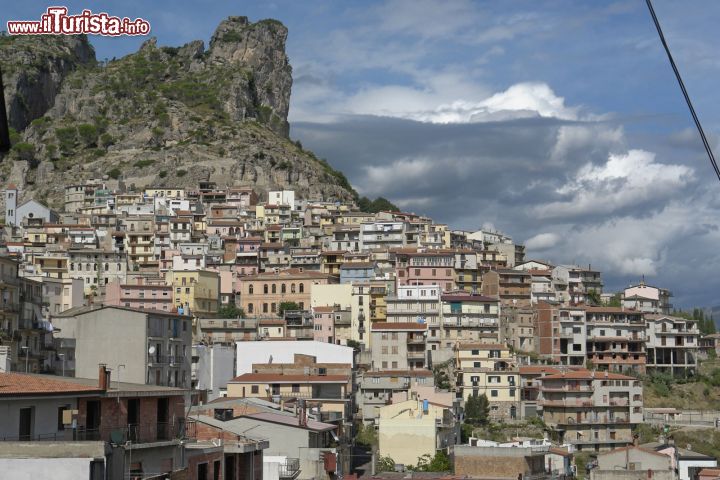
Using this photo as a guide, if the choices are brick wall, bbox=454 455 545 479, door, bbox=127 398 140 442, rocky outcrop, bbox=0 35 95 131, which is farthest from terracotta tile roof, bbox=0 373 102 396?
rocky outcrop, bbox=0 35 95 131

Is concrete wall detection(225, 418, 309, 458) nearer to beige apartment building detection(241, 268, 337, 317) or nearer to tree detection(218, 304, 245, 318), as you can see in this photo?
tree detection(218, 304, 245, 318)

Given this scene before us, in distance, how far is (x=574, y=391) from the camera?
82.5 meters

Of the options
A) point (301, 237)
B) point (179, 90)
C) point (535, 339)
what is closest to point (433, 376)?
point (535, 339)

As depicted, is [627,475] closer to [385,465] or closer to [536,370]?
[385,465]

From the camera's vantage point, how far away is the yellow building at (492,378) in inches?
3260

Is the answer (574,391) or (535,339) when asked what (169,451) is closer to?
(574,391)

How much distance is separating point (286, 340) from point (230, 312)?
733 inches

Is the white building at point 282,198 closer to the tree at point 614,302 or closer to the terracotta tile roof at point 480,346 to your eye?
the tree at point 614,302

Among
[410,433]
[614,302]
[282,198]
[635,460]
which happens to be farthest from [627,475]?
[282,198]

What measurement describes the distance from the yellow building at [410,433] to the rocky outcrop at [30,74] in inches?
4820

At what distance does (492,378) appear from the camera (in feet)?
275

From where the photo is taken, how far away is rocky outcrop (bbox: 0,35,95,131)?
179 metres

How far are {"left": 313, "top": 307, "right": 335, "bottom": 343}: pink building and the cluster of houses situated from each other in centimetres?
22

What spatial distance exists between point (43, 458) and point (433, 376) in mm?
63744
